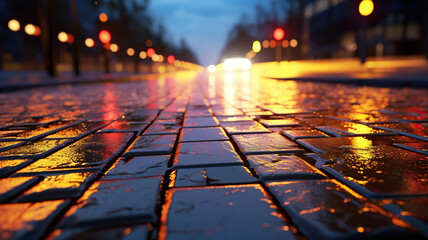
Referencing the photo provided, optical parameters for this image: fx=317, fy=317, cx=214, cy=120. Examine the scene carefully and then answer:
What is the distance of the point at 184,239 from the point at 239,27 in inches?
3513

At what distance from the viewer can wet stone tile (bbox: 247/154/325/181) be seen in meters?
1.70

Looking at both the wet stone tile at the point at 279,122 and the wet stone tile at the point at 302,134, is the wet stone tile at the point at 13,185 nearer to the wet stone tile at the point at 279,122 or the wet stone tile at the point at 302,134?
the wet stone tile at the point at 302,134

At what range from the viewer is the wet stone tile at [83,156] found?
187cm

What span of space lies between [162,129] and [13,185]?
1649 millimetres

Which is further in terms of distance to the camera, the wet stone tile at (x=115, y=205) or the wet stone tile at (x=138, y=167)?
the wet stone tile at (x=138, y=167)

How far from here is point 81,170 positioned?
186cm

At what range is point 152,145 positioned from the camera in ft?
8.03

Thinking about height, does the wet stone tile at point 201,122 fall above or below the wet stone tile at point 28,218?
above

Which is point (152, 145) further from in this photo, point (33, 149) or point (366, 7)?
point (366, 7)

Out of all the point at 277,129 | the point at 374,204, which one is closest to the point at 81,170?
the point at 374,204

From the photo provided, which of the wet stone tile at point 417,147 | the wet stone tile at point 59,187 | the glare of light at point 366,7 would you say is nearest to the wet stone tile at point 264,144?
the wet stone tile at point 417,147

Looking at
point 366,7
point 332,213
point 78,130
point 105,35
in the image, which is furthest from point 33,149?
point 105,35

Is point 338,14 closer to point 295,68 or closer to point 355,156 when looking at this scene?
point 295,68

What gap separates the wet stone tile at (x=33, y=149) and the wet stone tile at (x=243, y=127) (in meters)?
1.47
